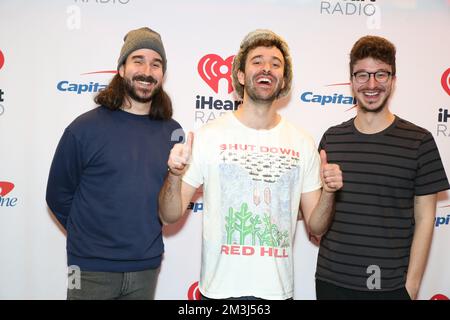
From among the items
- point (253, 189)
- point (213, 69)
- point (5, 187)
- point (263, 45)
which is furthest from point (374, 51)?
point (5, 187)

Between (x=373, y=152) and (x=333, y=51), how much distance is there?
3.14 ft

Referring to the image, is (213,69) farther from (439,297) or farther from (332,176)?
(439,297)

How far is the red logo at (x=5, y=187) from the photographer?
2.76m

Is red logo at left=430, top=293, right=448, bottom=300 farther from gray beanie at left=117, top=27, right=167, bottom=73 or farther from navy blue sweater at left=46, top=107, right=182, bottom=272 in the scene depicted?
gray beanie at left=117, top=27, right=167, bottom=73

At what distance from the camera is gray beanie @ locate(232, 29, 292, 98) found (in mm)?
2127

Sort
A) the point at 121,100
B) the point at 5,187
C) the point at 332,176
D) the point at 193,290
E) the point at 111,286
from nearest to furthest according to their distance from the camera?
the point at 332,176 < the point at 111,286 < the point at 121,100 < the point at 5,187 < the point at 193,290

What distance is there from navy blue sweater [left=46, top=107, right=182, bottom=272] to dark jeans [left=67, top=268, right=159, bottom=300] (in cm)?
4

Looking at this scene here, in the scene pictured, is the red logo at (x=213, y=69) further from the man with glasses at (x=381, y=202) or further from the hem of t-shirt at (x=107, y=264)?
the hem of t-shirt at (x=107, y=264)

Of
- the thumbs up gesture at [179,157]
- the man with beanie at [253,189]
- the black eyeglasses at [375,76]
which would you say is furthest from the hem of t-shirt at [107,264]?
the black eyeglasses at [375,76]

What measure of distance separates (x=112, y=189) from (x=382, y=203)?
124 centimetres

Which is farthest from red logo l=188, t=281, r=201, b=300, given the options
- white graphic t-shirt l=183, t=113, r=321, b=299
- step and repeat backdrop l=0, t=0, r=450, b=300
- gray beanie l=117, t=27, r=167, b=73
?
gray beanie l=117, t=27, r=167, b=73

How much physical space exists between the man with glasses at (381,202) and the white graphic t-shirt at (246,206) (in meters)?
0.29

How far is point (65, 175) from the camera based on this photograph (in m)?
2.20
